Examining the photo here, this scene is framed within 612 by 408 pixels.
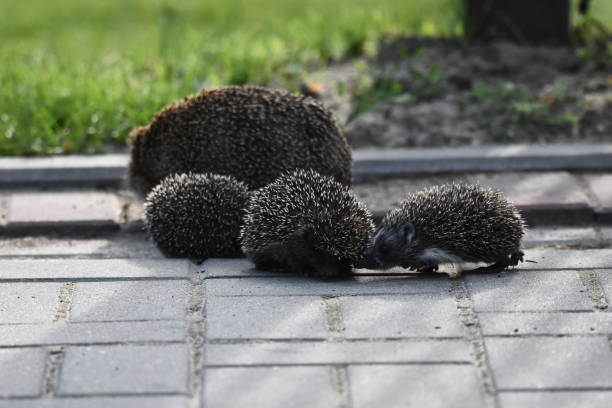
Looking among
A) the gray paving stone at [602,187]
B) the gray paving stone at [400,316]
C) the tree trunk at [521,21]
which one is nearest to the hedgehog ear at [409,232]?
the gray paving stone at [400,316]

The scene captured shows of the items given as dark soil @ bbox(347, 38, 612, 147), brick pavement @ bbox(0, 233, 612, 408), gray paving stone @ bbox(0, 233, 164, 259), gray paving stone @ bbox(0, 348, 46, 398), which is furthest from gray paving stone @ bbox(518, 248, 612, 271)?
gray paving stone @ bbox(0, 348, 46, 398)

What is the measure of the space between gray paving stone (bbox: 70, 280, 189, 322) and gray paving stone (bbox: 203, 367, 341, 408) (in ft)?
2.26

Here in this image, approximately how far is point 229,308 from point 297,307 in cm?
36

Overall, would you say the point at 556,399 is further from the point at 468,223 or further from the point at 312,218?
the point at 312,218

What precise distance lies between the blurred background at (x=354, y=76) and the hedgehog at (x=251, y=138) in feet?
4.05

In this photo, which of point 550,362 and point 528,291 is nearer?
point 550,362

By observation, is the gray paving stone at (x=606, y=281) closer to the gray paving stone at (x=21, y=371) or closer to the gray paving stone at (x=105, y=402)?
the gray paving stone at (x=105, y=402)

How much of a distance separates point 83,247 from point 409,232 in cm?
220

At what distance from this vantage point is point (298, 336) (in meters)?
4.42

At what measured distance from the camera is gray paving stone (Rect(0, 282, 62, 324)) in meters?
4.65

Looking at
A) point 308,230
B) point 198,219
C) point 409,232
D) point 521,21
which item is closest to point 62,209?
point 198,219

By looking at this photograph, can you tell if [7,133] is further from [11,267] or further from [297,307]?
[297,307]

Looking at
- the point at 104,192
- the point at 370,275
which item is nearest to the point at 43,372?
the point at 370,275

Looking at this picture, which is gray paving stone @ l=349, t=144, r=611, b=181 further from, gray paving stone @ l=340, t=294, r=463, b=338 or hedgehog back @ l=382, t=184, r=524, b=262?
gray paving stone @ l=340, t=294, r=463, b=338
